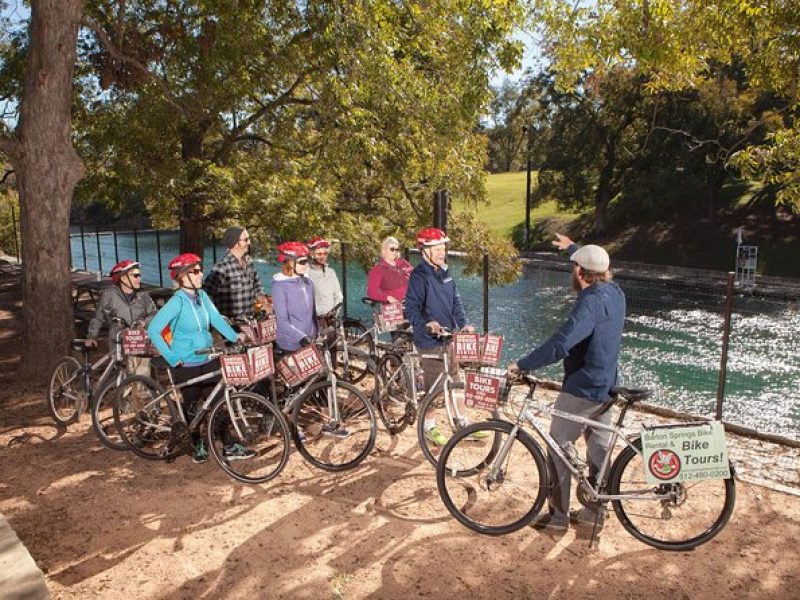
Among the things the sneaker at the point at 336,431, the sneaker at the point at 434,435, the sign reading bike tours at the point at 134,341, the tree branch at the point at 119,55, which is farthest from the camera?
the tree branch at the point at 119,55

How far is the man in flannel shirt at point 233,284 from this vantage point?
288 inches

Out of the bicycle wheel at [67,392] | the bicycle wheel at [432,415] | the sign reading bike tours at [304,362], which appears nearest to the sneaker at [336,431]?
the sign reading bike tours at [304,362]

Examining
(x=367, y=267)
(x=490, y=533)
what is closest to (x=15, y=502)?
(x=490, y=533)

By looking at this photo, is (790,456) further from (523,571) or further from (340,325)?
(340,325)

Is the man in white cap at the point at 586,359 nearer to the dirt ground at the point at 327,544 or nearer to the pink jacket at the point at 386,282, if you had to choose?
the dirt ground at the point at 327,544

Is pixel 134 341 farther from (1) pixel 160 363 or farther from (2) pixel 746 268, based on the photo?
(2) pixel 746 268

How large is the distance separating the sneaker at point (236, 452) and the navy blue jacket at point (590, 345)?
278cm

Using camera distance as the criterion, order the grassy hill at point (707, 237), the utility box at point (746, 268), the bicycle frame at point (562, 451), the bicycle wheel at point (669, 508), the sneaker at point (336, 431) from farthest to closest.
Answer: the grassy hill at point (707, 237) → the utility box at point (746, 268) → the sneaker at point (336, 431) → the bicycle frame at point (562, 451) → the bicycle wheel at point (669, 508)

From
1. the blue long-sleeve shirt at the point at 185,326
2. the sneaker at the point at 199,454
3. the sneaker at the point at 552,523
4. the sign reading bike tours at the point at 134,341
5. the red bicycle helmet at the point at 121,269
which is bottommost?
the sneaker at the point at 552,523

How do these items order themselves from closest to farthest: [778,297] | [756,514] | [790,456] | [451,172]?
[756,514]
[790,456]
[451,172]
[778,297]

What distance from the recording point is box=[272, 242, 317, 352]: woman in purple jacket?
21.1ft

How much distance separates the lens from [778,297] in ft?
95.9

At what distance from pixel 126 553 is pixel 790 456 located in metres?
6.25

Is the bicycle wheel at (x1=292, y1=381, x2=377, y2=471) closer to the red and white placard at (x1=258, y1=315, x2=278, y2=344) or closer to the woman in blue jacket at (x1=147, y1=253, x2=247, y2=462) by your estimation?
the woman in blue jacket at (x1=147, y1=253, x2=247, y2=462)
